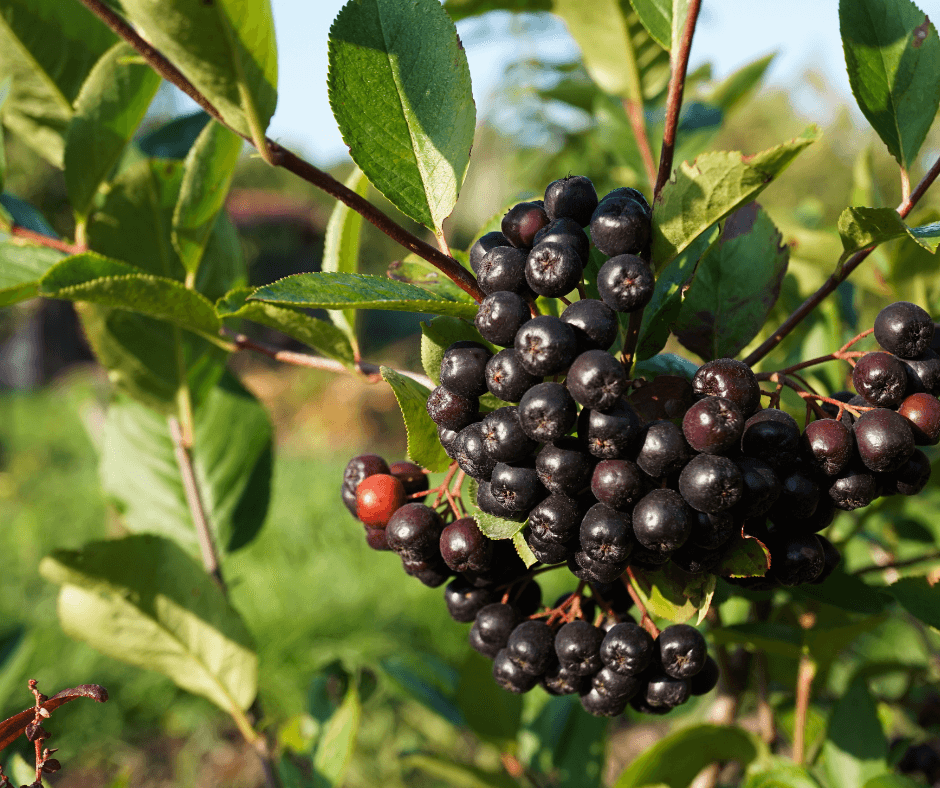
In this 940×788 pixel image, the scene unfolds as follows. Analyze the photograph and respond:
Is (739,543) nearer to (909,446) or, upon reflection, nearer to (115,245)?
(909,446)

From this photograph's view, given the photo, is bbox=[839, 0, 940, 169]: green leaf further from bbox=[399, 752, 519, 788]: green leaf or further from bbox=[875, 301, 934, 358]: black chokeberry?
bbox=[399, 752, 519, 788]: green leaf

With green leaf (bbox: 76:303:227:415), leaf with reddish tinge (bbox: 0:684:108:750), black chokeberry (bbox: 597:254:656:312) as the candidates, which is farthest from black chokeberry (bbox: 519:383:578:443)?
green leaf (bbox: 76:303:227:415)

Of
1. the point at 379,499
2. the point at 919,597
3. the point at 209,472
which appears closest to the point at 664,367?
the point at 379,499

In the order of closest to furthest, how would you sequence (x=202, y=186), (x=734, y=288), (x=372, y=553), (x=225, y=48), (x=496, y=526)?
(x=225, y=48) < (x=496, y=526) < (x=734, y=288) < (x=202, y=186) < (x=372, y=553)

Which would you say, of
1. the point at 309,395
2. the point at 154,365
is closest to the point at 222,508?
the point at 154,365

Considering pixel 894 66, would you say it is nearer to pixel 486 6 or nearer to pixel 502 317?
pixel 502 317

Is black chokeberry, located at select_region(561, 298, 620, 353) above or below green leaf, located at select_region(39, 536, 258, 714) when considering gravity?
above
